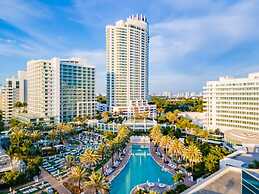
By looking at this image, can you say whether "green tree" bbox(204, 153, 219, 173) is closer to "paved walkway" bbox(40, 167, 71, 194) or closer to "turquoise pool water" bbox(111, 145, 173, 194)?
"turquoise pool water" bbox(111, 145, 173, 194)

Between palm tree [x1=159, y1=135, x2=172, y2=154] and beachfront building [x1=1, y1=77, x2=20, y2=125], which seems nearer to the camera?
palm tree [x1=159, y1=135, x2=172, y2=154]

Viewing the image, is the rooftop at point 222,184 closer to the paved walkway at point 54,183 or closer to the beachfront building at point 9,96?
the paved walkway at point 54,183

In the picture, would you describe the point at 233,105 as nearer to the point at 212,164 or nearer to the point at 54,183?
the point at 212,164

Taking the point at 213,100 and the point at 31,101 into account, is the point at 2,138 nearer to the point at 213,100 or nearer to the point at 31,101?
the point at 31,101

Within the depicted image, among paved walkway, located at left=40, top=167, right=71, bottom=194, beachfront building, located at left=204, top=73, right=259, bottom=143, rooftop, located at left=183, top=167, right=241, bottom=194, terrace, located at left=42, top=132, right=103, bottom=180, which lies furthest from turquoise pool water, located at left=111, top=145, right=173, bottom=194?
beachfront building, located at left=204, top=73, right=259, bottom=143

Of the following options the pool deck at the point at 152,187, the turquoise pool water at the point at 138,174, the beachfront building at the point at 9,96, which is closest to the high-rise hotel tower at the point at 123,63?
the beachfront building at the point at 9,96
